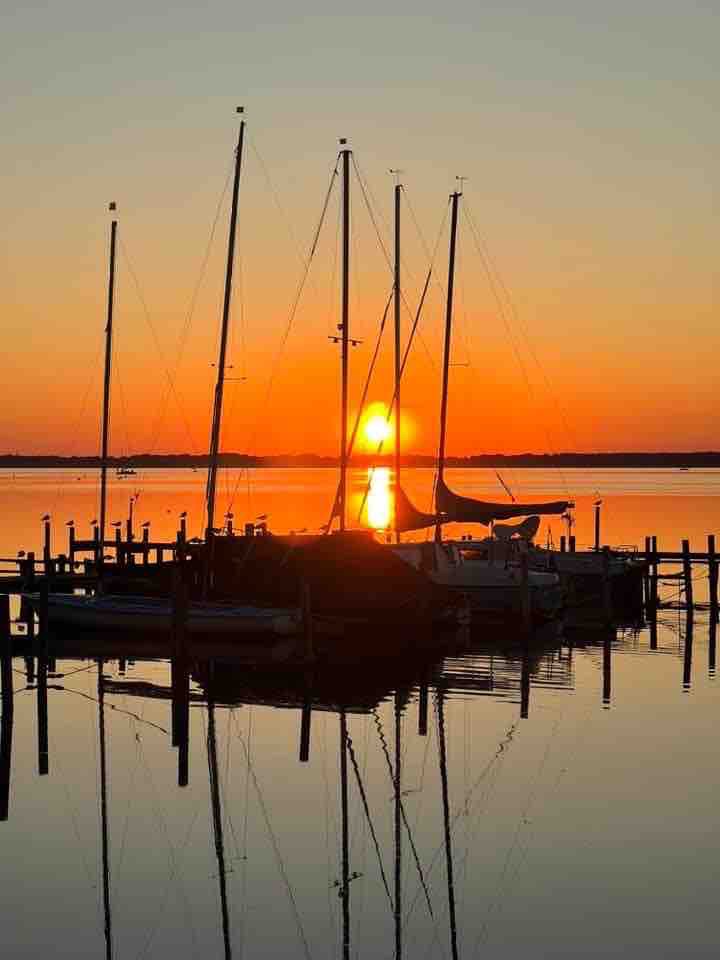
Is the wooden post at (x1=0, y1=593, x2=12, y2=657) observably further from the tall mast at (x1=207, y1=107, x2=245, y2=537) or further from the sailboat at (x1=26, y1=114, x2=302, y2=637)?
A: the tall mast at (x1=207, y1=107, x2=245, y2=537)

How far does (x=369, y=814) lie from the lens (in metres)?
22.5

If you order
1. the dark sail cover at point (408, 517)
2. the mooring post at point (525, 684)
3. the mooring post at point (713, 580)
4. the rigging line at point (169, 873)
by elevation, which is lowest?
the rigging line at point (169, 873)

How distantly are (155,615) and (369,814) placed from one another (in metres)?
17.6

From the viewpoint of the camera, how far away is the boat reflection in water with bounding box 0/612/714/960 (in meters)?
19.2

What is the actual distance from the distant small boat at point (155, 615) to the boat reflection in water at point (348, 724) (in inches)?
25.3

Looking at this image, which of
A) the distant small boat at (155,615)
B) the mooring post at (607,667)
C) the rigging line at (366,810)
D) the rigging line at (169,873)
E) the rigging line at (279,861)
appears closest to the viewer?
the rigging line at (279,861)

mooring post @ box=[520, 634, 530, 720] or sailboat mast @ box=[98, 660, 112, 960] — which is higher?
mooring post @ box=[520, 634, 530, 720]

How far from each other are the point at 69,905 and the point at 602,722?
13.7 meters

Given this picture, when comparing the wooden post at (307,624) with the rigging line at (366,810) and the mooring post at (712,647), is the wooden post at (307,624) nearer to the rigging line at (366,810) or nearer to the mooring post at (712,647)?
the rigging line at (366,810)

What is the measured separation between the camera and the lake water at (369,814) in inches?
687

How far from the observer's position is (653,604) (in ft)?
161

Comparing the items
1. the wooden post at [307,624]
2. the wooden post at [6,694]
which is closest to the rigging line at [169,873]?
the wooden post at [6,694]

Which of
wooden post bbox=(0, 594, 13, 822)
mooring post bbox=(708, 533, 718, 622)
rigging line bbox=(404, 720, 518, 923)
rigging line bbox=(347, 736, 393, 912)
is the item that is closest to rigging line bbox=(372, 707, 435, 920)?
rigging line bbox=(404, 720, 518, 923)

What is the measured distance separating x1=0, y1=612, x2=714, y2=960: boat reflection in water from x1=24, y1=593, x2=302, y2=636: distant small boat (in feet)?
2.11
